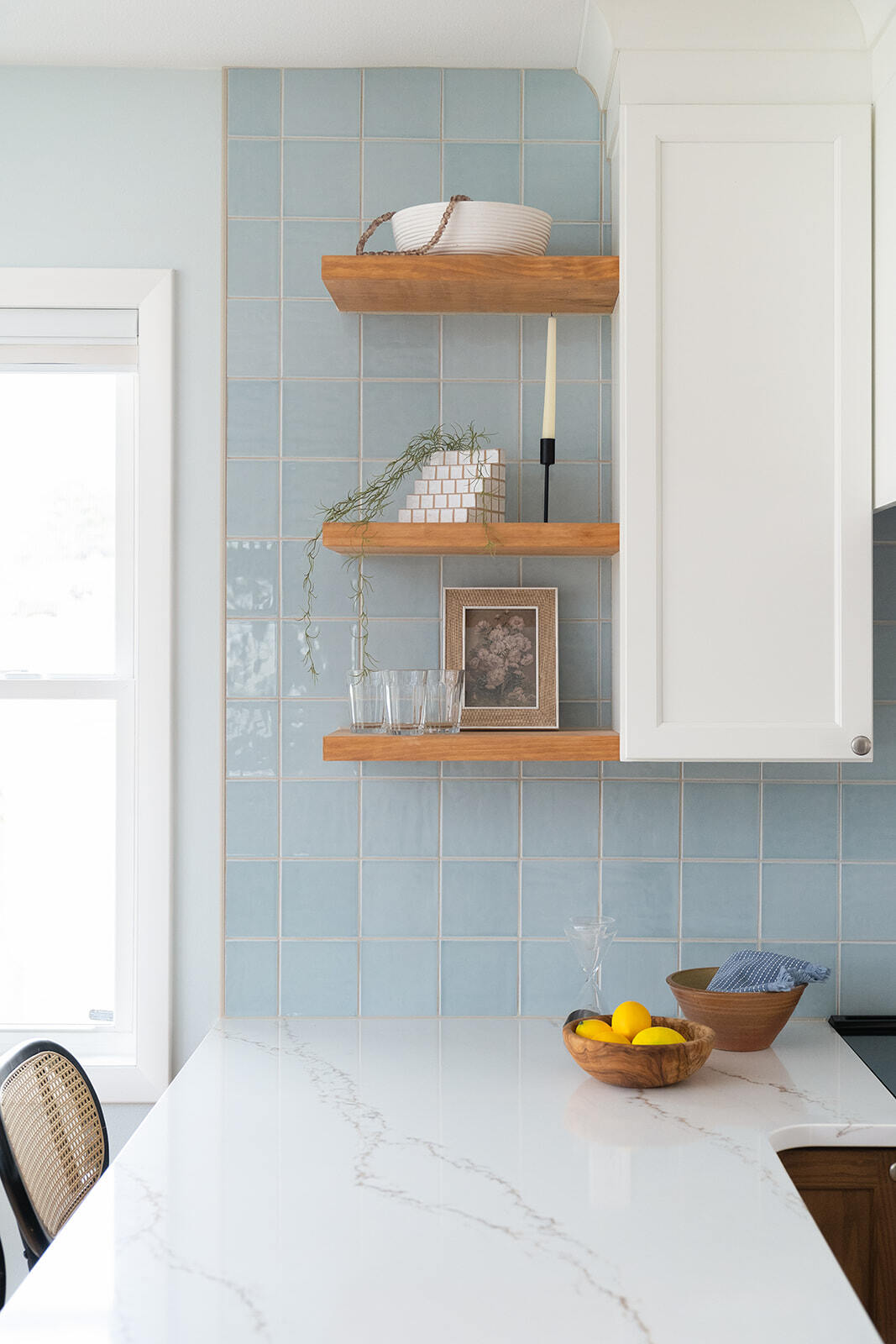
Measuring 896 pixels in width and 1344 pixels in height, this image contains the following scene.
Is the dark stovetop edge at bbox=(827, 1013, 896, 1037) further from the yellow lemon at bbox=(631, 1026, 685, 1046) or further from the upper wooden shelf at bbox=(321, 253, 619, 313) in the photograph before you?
the upper wooden shelf at bbox=(321, 253, 619, 313)

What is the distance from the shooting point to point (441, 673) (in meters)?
1.74

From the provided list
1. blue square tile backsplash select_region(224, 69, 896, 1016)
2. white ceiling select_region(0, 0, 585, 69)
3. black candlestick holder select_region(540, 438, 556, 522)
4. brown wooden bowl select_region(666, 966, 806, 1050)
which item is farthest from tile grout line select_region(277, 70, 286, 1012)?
brown wooden bowl select_region(666, 966, 806, 1050)

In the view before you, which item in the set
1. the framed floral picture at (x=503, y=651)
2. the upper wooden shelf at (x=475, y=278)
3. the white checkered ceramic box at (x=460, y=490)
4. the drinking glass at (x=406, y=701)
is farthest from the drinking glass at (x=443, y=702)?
the upper wooden shelf at (x=475, y=278)

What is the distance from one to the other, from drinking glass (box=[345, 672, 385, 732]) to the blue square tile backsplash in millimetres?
197

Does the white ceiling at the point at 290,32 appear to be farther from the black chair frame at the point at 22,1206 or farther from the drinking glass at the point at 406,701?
the black chair frame at the point at 22,1206

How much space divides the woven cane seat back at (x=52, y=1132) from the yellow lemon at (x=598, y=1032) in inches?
29.6

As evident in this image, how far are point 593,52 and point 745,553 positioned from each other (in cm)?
89

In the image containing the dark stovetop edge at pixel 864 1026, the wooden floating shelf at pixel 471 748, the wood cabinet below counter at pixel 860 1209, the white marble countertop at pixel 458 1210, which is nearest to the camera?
the white marble countertop at pixel 458 1210

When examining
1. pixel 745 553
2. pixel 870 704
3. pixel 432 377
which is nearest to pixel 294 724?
pixel 432 377

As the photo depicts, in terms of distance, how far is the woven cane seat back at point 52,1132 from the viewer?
1401 millimetres

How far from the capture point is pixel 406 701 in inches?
67.5

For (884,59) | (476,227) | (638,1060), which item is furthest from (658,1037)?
(884,59)

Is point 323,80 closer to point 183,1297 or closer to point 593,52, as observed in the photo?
point 593,52

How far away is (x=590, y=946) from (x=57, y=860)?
1031 mm
